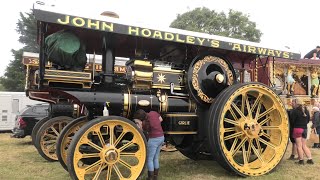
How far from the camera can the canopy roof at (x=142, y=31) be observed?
455cm

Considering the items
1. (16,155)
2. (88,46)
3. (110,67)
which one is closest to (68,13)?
(110,67)

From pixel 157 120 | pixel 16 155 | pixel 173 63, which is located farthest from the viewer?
pixel 16 155

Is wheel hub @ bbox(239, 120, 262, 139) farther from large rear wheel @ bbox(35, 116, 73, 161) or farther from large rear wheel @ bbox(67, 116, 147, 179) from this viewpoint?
large rear wheel @ bbox(35, 116, 73, 161)

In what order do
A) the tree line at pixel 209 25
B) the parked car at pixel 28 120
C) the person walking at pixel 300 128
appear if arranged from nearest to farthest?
the person walking at pixel 300 128 → the parked car at pixel 28 120 → the tree line at pixel 209 25

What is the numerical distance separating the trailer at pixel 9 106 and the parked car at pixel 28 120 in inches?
159

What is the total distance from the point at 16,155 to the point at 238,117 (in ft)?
18.8

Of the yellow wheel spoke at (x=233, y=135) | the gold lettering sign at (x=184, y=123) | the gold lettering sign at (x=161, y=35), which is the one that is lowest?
the yellow wheel spoke at (x=233, y=135)

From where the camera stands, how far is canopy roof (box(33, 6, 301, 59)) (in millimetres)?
4555

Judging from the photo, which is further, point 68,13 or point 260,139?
point 260,139

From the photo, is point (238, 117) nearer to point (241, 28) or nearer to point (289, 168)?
point (289, 168)

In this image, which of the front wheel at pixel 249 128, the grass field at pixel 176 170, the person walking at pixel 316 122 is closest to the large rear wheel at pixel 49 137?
the grass field at pixel 176 170

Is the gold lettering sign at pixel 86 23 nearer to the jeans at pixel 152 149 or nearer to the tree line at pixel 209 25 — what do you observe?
the jeans at pixel 152 149

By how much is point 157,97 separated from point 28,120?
7.26 m

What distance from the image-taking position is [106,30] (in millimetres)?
4926
